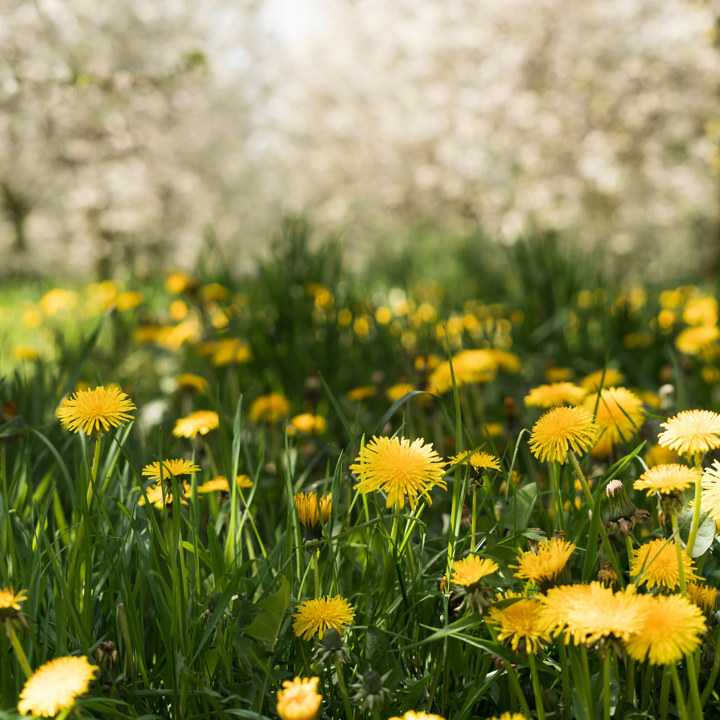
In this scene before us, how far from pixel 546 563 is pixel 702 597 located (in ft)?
0.69

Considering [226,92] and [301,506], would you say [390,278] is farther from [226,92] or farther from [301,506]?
[226,92]

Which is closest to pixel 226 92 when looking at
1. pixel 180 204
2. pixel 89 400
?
pixel 180 204

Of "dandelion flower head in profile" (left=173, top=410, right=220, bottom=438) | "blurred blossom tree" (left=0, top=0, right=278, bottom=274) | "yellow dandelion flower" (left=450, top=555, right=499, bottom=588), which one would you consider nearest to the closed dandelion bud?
"yellow dandelion flower" (left=450, top=555, right=499, bottom=588)

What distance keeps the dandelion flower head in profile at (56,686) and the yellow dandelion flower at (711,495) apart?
689mm

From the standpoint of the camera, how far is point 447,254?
16.0ft

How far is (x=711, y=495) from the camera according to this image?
2.71 feet

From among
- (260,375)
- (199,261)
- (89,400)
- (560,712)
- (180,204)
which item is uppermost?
(180,204)

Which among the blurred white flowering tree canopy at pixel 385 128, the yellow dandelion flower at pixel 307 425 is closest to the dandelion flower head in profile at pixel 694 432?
the yellow dandelion flower at pixel 307 425

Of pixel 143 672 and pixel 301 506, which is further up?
pixel 301 506

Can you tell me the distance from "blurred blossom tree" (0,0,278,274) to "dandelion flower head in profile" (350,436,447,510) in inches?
256

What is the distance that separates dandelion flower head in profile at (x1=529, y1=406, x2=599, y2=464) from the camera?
0.80 m

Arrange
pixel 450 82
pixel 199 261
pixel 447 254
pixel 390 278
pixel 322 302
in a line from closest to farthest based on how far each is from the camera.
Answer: pixel 322 302 < pixel 199 261 < pixel 390 278 < pixel 447 254 < pixel 450 82

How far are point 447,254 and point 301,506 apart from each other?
4.14 meters

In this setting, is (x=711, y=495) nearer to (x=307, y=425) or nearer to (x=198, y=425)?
(x=198, y=425)
